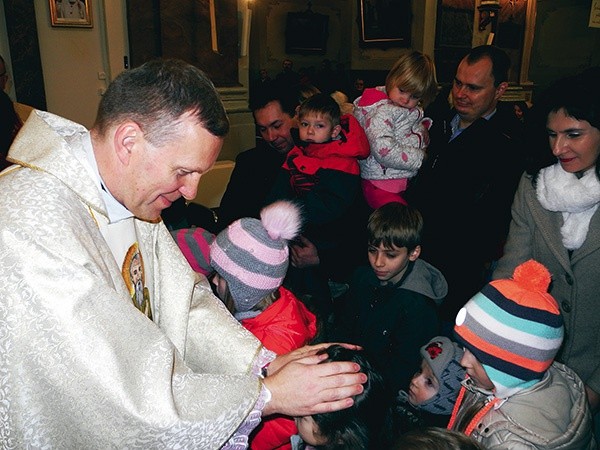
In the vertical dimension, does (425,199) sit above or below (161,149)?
below

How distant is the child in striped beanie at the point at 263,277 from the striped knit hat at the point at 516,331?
0.78 m

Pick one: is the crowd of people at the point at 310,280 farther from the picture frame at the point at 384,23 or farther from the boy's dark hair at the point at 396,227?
the picture frame at the point at 384,23

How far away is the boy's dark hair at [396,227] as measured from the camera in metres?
2.50

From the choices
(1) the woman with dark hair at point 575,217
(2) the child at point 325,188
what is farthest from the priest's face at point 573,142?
(2) the child at point 325,188

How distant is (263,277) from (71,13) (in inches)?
211

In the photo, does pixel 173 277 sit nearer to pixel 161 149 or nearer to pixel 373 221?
pixel 161 149

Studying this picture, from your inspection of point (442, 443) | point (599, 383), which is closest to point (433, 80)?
point (599, 383)

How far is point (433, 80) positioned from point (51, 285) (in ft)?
8.77

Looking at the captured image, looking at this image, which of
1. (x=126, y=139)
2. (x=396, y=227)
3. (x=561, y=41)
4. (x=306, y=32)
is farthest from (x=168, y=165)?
(x=306, y=32)

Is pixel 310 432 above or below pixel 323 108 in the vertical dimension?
below

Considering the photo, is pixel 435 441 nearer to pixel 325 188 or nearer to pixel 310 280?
pixel 325 188

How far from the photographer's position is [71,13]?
19.5ft

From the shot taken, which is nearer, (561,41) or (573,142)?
(573,142)

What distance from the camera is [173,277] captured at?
181 cm
